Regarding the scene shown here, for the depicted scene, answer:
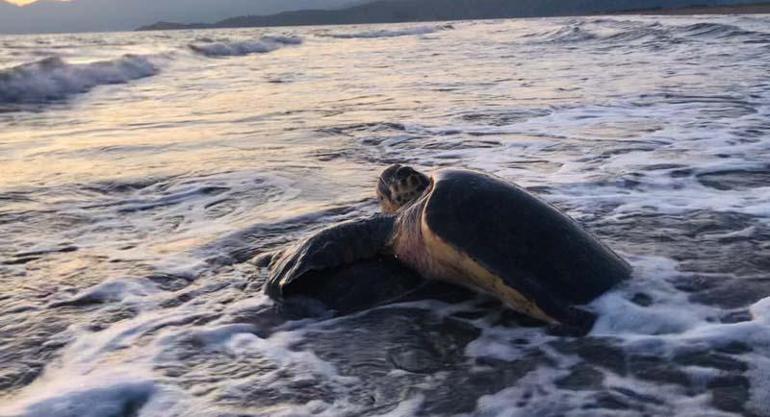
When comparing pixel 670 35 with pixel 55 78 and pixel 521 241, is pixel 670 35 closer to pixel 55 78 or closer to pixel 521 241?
pixel 55 78

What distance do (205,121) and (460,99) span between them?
134 inches

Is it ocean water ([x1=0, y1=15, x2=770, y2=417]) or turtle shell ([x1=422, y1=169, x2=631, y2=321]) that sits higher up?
turtle shell ([x1=422, y1=169, x2=631, y2=321])

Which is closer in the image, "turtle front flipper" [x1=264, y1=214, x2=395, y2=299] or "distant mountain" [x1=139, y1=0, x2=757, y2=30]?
"turtle front flipper" [x1=264, y1=214, x2=395, y2=299]

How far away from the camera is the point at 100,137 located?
7777 millimetres

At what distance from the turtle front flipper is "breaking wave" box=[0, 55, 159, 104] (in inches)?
391

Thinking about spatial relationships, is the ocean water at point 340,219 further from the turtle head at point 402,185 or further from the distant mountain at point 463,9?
the distant mountain at point 463,9

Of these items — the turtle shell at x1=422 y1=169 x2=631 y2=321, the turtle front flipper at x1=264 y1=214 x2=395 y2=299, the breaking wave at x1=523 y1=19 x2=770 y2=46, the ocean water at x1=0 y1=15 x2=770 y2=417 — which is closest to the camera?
the ocean water at x1=0 y1=15 x2=770 y2=417

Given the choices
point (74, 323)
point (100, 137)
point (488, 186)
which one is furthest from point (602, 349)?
point (100, 137)

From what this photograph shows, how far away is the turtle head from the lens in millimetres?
3982

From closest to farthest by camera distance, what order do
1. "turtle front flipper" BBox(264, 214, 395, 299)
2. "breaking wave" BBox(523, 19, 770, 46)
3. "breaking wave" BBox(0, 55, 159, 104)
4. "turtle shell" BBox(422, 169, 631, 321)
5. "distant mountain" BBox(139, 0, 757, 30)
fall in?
"turtle shell" BBox(422, 169, 631, 321) < "turtle front flipper" BBox(264, 214, 395, 299) < "breaking wave" BBox(0, 55, 159, 104) < "breaking wave" BBox(523, 19, 770, 46) < "distant mountain" BBox(139, 0, 757, 30)

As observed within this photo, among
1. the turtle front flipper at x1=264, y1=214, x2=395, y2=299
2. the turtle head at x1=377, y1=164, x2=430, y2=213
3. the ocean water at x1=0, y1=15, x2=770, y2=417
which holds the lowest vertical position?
the ocean water at x1=0, y1=15, x2=770, y2=417

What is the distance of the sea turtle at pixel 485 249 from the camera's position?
2.93 metres

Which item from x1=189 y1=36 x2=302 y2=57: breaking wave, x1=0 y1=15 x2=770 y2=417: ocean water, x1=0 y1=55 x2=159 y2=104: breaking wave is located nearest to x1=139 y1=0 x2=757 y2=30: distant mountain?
x1=189 y1=36 x2=302 y2=57: breaking wave

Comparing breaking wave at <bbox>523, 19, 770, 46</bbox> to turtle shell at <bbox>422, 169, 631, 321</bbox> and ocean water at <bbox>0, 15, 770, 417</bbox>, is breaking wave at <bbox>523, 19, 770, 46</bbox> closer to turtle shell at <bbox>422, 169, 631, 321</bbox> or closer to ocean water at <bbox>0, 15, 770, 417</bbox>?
ocean water at <bbox>0, 15, 770, 417</bbox>
